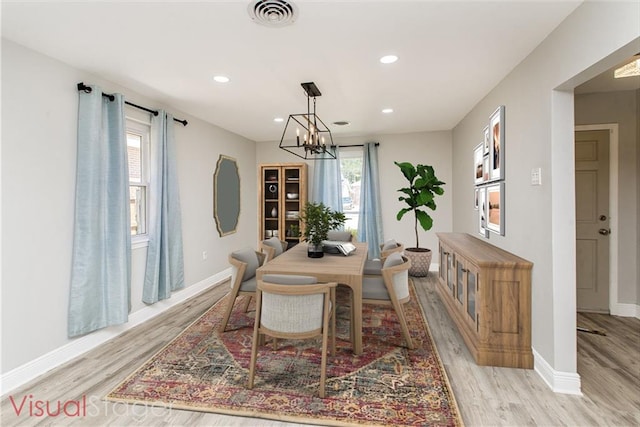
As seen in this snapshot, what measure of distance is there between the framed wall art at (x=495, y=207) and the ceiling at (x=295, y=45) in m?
1.06

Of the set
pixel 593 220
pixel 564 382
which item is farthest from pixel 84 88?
pixel 593 220

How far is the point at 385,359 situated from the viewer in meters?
2.51

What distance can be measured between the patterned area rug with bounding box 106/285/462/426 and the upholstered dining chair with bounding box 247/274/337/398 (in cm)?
16

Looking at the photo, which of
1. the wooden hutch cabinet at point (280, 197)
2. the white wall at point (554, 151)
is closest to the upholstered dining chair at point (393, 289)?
the white wall at point (554, 151)

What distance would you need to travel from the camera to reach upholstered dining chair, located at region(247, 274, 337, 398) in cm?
199

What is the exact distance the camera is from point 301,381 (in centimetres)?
220

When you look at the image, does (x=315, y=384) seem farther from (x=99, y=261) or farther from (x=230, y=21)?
(x=230, y=21)

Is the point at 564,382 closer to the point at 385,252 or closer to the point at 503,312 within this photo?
the point at 503,312

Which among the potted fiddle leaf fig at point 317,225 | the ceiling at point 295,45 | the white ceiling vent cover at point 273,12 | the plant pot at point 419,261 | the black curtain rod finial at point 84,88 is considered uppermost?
the ceiling at point 295,45

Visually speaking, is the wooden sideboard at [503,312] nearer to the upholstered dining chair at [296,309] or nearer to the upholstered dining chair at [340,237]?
the upholstered dining chair at [296,309]

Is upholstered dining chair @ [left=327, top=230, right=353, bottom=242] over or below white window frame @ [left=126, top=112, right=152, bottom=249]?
below

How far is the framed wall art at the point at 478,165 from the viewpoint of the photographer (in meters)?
3.58

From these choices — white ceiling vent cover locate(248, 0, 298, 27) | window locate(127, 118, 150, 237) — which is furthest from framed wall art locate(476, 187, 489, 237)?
window locate(127, 118, 150, 237)

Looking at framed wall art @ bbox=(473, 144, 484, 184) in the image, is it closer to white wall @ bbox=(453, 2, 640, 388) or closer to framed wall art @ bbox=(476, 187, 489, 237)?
framed wall art @ bbox=(476, 187, 489, 237)
